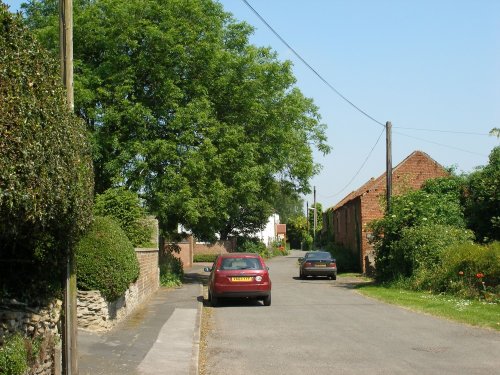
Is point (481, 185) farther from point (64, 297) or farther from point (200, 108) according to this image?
point (64, 297)

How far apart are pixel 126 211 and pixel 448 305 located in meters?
11.1

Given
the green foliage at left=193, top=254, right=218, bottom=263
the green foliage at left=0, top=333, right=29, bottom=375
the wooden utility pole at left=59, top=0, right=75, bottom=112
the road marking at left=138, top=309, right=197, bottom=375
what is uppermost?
the wooden utility pole at left=59, top=0, right=75, bottom=112

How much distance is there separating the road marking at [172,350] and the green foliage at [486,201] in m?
18.8

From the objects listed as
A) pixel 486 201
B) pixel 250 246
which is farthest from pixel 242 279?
pixel 250 246

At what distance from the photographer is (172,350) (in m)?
10.7

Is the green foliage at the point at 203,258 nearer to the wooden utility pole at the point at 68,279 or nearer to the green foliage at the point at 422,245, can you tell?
the green foliage at the point at 422,245

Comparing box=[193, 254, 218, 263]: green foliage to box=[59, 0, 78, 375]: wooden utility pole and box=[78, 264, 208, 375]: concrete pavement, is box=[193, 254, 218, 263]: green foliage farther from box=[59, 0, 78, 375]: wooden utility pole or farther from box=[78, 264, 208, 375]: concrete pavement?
box=[59, 0, 78, 375]: wooden utility pole

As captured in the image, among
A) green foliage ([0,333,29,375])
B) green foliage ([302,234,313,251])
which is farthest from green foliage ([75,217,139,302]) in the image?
green foliage ([302,234,313,251])

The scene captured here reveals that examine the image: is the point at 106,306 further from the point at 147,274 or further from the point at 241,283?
the point at 147,274

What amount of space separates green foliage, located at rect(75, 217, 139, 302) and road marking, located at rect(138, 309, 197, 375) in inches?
55.0

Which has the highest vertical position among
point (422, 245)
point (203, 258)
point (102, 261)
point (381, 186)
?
point (381, 186)

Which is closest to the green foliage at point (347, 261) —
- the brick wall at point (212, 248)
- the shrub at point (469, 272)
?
the shrub at point (469, 272)

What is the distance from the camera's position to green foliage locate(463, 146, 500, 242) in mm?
28688

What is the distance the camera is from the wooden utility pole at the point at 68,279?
8254 mm
